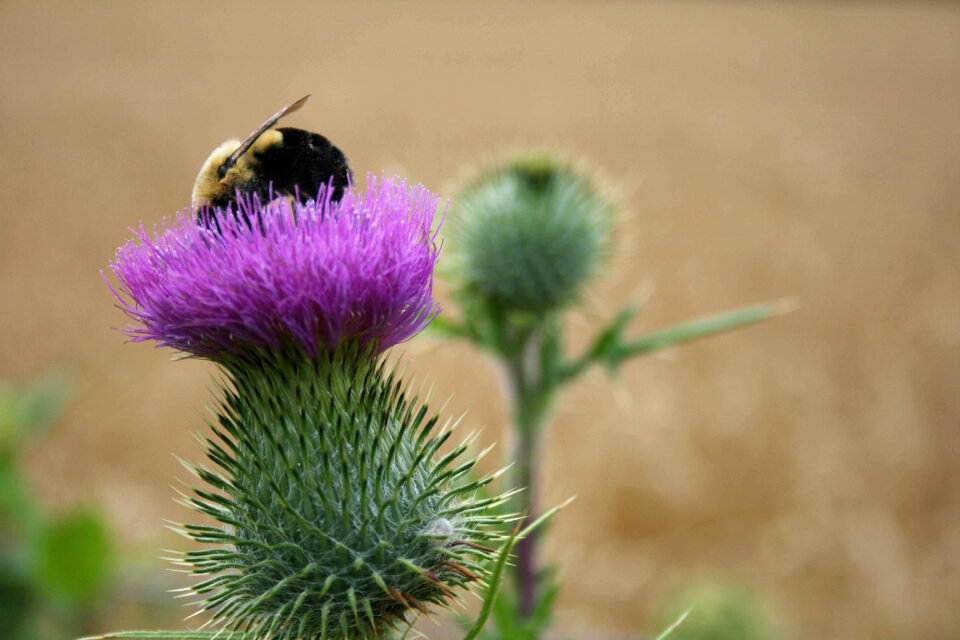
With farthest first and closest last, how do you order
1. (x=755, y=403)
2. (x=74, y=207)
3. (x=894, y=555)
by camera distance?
(x=74, y=207) → (x=755, y=403) → (x=894, y=555)

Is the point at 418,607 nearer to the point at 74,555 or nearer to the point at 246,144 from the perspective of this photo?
the point at 246,144

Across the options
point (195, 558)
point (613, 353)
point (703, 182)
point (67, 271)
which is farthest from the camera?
point (703, 182)

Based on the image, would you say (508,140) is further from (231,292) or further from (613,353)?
(231,292)

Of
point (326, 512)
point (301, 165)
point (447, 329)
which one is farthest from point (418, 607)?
point (447, 329)

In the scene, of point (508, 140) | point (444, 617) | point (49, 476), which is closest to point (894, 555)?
point (444, 617)

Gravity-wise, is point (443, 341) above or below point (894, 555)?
above
